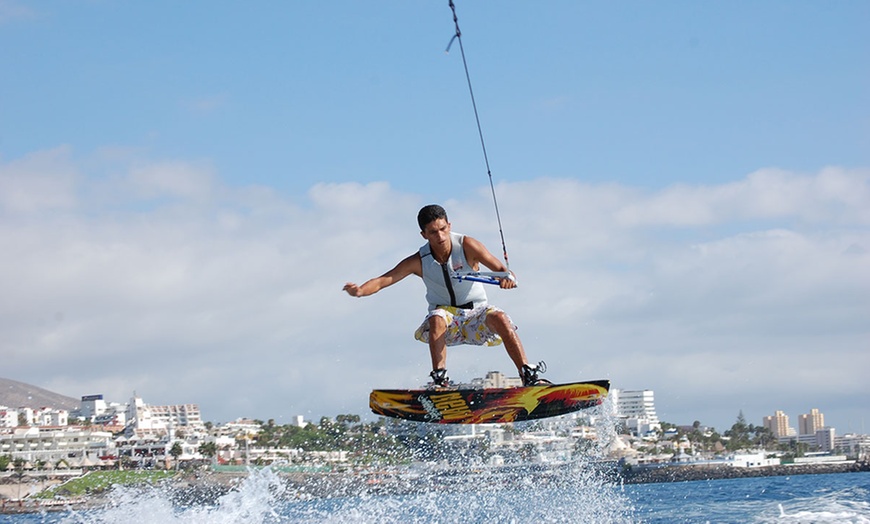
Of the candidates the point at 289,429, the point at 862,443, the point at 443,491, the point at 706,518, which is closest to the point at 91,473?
the point at 289,429

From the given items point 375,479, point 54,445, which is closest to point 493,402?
point 375,479

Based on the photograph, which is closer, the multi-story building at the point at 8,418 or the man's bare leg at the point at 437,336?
the man's bare leg at the point at 437,336

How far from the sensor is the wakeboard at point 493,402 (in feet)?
49.2

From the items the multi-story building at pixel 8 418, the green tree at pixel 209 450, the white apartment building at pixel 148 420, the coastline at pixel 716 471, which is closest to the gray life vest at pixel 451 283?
the coastline at pixel 716 471

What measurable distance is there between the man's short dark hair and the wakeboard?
2.22 metres

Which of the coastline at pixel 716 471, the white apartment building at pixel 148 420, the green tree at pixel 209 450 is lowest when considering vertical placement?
the coastline at pixel 716 471

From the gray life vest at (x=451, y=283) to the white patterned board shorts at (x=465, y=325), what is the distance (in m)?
0.12

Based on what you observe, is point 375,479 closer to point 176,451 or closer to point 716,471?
point 176,451

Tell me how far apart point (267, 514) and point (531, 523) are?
28.3ft

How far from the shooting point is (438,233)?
14531 mm

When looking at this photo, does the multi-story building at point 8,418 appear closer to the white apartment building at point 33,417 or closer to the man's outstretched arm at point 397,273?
the white apartment building at point 33,417

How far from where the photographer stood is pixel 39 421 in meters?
177

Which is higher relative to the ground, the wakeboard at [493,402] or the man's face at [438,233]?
the man's face at [438,233]

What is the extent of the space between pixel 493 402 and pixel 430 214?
2607mm
